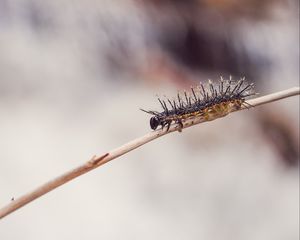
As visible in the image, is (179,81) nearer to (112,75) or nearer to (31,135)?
(112,75)

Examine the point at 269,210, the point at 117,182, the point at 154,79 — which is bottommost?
the point at 269,210

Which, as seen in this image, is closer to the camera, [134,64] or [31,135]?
[31,135]

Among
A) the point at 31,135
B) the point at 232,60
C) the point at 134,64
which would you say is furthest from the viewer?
the point at 232,60

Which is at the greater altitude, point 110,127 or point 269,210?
point 110,127

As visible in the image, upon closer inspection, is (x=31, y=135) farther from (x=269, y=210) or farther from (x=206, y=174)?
(x=269, y=210)

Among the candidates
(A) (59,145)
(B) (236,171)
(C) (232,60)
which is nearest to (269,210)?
A: (B) (236,171)

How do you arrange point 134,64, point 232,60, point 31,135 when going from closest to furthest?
point 31,135 < point 134,64 < point 232,60

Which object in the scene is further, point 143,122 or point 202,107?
point 143,122

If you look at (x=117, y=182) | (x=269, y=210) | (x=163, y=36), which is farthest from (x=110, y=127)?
(x=269, y=210)
